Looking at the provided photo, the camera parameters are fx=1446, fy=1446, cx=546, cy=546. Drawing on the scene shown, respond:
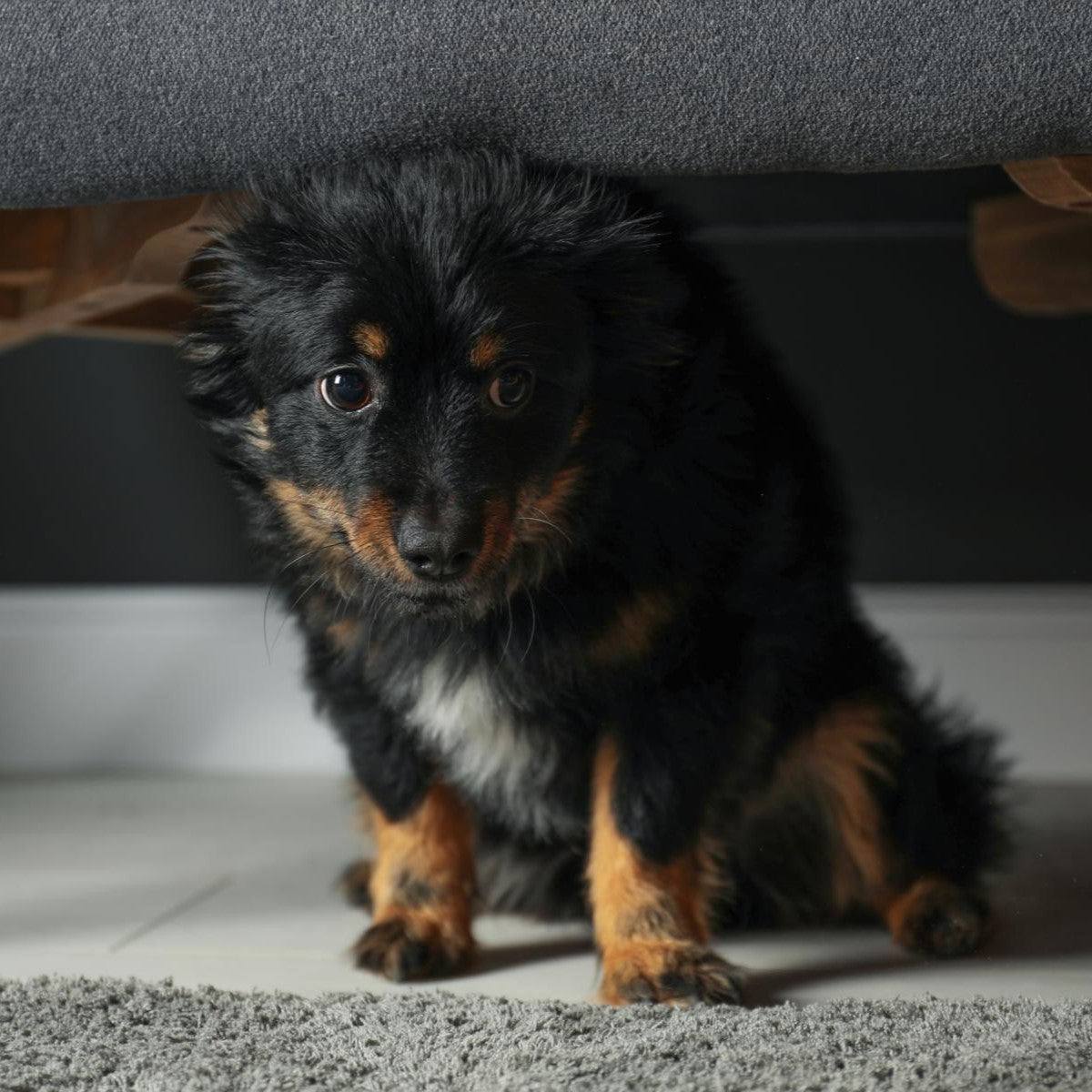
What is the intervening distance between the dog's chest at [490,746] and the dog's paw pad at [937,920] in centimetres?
41

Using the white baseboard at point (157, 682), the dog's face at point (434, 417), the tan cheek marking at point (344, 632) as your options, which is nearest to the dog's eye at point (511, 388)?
the dog's face at point (434, 417)

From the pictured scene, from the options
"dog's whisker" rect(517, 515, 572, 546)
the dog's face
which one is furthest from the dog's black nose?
"dog's whisker" rect(517, 515, 572, 546)

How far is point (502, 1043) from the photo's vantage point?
1.27 metres

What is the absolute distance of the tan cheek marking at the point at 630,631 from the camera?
1526 mm

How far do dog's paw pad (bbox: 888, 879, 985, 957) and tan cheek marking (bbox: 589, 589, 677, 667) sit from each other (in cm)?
51

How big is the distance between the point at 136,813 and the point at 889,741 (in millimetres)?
1320

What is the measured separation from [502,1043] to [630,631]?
45cm

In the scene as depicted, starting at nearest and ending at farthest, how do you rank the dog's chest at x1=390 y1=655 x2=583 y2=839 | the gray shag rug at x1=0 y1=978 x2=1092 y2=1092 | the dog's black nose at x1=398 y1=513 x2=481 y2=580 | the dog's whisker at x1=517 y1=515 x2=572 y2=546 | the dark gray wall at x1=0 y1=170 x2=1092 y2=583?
the gray shag rug at x1=0 y1=978 x2=1092 y2=1092 < the dog's black nose at x1=398 y1=513 x2=481 y2=580 < the dog's whisker at x1=517 y1=515 x2=572 y2=546 < the dog's chest at x1=390 y1=655 x2=583 y2=839 < the dark gray wall at x1=0 y1=170 x2=1092 y2=583

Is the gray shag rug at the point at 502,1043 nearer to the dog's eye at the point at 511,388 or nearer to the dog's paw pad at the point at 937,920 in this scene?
the dog's paw pad at the point at 937,920

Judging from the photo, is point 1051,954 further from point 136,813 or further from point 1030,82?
point 136,813

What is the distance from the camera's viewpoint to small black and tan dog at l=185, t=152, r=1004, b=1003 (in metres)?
1.37

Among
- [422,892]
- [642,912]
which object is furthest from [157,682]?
[642,912]

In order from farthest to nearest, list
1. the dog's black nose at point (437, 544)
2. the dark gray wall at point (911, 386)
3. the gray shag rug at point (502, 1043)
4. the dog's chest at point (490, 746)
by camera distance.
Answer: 1. the dark gray wall at point (911, 386)
2. the dog's chest at point (490, 746)
3. the dog's black nose at point (437, 544)
4. the gray shag rug at point (502, 1043)

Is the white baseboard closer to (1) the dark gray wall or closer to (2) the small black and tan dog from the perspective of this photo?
(1) the dark gray wall
